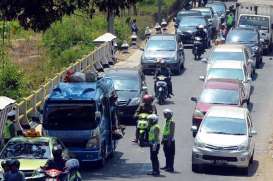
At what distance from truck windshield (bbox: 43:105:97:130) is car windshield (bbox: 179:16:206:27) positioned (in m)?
30.6

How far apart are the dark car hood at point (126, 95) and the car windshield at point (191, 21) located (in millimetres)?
22638

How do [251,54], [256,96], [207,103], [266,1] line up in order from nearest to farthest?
1. [207,103]
2. [256,96]
3. [251,54]
4. [266,1]

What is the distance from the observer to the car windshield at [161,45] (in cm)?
4669

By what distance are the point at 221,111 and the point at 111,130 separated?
10.4 ft

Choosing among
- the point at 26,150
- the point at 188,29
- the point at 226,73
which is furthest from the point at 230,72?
the point at 188,29

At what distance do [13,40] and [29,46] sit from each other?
7.25 ft

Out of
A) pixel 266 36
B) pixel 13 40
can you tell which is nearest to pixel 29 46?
pixel 13 40

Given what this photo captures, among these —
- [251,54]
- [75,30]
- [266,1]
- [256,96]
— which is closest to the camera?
[256,96]

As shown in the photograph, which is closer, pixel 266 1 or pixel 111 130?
pixel 111 130

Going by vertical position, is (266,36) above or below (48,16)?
below

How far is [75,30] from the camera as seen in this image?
2135 inches

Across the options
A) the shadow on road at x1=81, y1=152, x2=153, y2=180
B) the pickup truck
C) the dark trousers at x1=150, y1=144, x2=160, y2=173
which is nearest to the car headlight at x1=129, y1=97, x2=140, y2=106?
the shadow on road at x1=81, y1=152, x2=153, y2=180

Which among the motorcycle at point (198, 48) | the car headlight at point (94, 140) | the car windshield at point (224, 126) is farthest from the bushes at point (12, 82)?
the motorcycle at point (198, 48)

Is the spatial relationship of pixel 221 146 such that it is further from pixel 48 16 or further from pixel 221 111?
pixel 48 16
